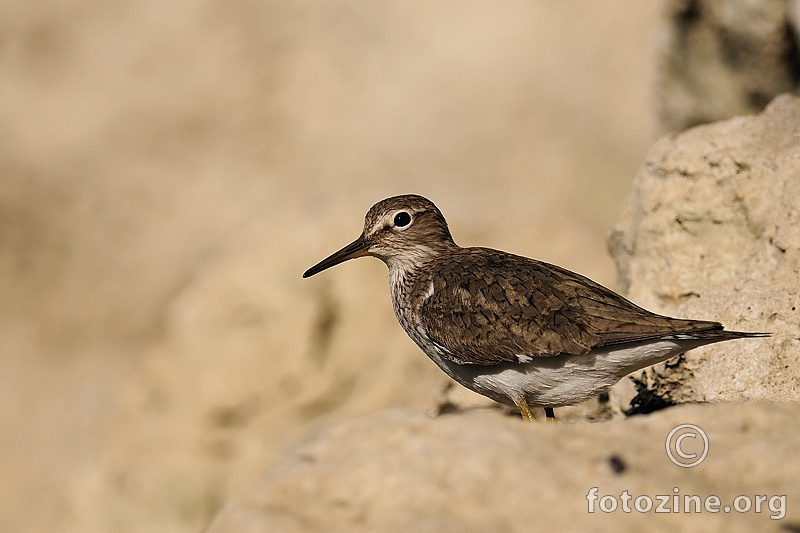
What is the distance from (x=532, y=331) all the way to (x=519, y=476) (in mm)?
2070

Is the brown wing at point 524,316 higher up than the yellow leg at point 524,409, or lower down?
higher up

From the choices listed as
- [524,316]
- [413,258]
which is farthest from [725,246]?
[413,258]

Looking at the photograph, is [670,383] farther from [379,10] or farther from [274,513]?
[379,10]

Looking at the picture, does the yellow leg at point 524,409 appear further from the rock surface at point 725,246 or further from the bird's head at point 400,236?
the bird's head at point 400,236

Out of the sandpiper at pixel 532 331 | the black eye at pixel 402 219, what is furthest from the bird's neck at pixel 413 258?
the sandpiper at pixel 532 331

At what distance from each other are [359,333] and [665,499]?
28.1 feet

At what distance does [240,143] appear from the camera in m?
15.9

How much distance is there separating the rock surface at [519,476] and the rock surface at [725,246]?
1452 mm

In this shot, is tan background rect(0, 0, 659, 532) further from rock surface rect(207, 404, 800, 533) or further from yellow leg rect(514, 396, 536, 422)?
rock surface rect(207, 404, 800, 533)

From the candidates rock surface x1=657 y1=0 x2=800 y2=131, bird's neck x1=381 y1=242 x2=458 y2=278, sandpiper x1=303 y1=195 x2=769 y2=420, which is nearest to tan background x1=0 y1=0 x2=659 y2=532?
rock surface x1=657 y1=0 x2=800 y2=131

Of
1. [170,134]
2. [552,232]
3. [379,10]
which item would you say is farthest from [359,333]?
[379,10]

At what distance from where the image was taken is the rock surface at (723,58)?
10.9 metres

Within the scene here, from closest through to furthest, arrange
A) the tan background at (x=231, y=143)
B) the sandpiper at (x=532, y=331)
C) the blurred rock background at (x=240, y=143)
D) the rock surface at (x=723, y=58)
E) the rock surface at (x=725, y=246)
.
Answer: the sandpiper at (x=532, y=331) → the rock surface at (x=725, y=246) → the rock surface at (x=723, y=58) → the blurred rock background at (x=240, y=143) → the tan background at (x=231, y=143)

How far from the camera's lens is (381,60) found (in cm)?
1627
